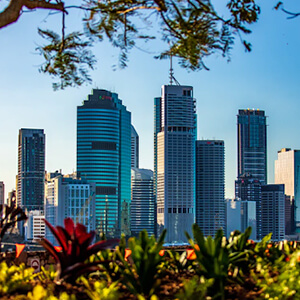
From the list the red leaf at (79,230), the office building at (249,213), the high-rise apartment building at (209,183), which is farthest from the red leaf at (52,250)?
the office building at (249,213)

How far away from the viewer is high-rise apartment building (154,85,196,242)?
572 ft

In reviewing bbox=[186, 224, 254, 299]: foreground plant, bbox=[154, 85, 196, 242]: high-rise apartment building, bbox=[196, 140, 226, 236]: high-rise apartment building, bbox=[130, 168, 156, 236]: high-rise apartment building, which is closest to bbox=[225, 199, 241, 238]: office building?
bbox=[196, 140, 226, 236]: high-rise apartment building

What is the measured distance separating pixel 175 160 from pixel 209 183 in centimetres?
1658

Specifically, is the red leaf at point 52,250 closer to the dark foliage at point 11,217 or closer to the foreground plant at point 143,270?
the foreground plant at point 143,270

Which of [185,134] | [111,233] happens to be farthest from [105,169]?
[185,134]

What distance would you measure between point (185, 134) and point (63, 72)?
570ft

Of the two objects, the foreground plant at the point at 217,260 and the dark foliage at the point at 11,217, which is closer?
the foreground plant at the point at 217,260

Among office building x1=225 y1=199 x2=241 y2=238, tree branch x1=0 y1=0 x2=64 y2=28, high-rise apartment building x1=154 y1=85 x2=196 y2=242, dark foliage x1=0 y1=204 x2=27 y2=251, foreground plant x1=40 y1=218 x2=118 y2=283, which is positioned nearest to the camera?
foreground plant x1=40 y1=218 x2=118 y2=283

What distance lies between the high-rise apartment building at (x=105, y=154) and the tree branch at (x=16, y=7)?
15290cm

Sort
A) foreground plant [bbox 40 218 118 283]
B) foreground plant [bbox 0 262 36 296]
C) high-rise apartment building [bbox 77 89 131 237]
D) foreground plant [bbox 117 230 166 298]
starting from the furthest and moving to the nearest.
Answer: high-rise apartment building [bbox 77 89 131 237] → foreground plant [bbox 40 218 118 283] → foreground plant [bbox 117 230 166 298] → foreground plant [bbox 0 262 36 296]

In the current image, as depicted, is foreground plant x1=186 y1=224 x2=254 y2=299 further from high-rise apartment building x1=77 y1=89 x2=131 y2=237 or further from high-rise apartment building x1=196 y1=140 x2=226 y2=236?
high-rise apartment building x1=196 y1=140 x2=226 y2=236

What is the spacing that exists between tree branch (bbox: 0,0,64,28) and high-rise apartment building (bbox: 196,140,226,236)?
17943cm

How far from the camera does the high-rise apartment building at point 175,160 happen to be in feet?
572

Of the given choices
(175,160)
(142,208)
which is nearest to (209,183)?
(175,160)
